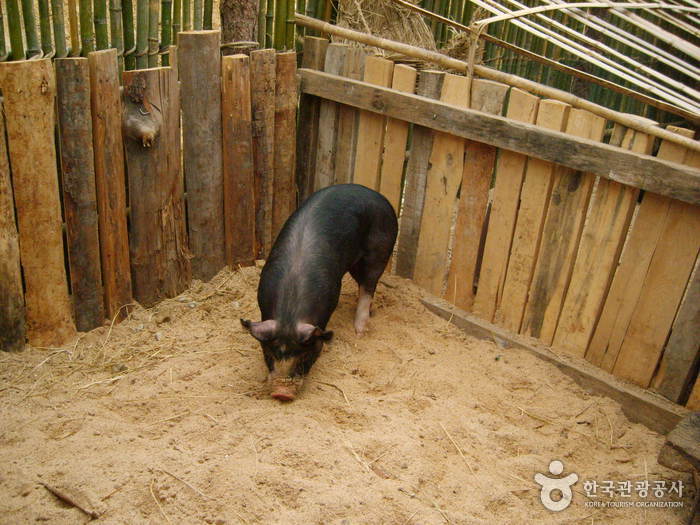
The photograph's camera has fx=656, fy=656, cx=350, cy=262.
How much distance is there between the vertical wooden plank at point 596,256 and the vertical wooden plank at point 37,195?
9.90 feet

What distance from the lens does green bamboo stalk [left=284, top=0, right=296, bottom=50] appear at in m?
4.86

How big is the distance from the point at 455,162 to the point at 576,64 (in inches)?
193

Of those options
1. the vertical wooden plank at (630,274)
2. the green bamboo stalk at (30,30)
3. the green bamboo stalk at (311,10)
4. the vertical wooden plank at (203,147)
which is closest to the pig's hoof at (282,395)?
the vertical wooden plank at (203,147)

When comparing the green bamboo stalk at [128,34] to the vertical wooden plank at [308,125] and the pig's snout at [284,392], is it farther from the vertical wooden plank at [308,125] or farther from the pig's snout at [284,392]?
the pig's snout at [284,392]

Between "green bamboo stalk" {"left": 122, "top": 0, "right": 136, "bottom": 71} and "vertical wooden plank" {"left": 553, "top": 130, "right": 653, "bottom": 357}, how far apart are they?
2.92 m

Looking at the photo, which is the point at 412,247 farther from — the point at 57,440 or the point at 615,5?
the point at 57,440

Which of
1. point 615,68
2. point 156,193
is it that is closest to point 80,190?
point 156,193

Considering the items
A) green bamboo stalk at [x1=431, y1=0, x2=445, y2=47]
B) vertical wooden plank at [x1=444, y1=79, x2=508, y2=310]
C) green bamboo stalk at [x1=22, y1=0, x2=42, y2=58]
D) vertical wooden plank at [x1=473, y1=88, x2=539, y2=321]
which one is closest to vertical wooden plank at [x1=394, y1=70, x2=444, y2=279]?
vertical wooden plank at [x1=444, y1=79, x2=508, y2=310]

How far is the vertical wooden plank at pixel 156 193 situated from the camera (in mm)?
3895

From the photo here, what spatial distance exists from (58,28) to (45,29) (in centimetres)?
7

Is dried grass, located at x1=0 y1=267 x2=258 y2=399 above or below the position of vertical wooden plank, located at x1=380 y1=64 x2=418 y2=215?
below

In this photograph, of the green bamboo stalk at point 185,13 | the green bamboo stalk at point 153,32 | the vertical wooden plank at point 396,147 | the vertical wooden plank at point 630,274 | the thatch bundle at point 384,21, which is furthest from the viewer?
the thatch bundle at point 384,21

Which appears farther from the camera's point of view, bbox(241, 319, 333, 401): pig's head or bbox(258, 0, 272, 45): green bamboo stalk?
bbox(258, 0, 272, 45): green bamboo stalk

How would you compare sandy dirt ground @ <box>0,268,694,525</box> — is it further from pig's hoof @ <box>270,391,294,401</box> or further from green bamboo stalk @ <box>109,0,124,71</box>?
green bamboo stalk @ <box>109,0,124,71</box>
